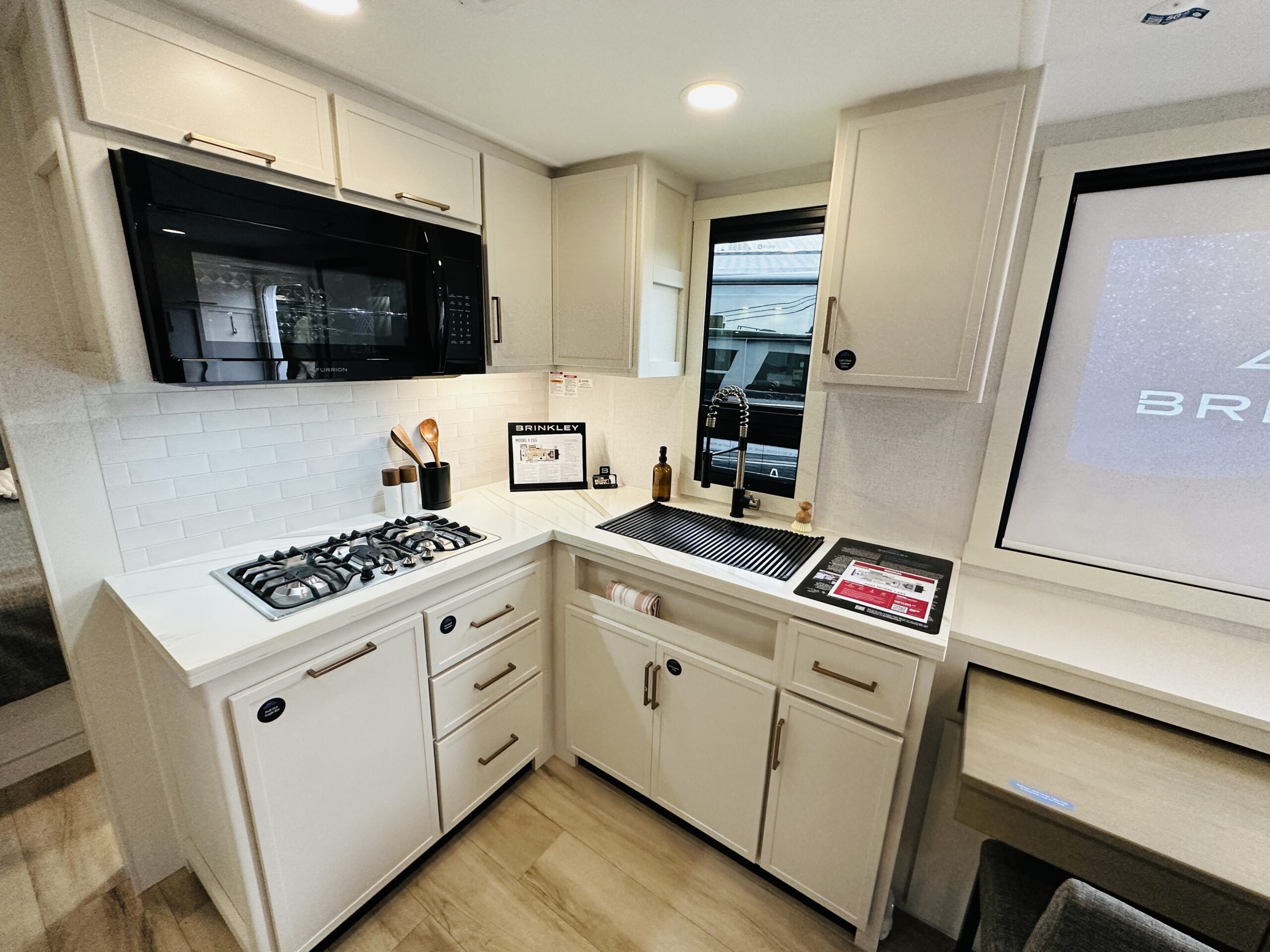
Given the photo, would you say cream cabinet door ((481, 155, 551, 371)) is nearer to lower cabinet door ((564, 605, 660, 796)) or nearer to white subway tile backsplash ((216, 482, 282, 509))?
white subway tile backsplash ((216, 482, 282, 509))

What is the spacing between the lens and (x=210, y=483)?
4.89 feet

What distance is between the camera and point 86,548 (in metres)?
1.31

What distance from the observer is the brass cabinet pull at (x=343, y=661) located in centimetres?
122

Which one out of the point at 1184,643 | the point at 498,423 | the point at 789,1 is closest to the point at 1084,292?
the point at 1184,643

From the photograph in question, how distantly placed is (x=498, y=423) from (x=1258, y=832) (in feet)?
7.67

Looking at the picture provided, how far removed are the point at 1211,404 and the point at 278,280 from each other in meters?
2.32

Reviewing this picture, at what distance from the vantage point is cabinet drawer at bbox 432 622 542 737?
61.3 inches

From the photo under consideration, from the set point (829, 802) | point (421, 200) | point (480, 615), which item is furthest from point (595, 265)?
point (829, 802)

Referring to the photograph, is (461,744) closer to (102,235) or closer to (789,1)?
(102,235)

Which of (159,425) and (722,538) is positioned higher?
(159,425)

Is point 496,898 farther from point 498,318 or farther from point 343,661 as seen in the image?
point 498,318

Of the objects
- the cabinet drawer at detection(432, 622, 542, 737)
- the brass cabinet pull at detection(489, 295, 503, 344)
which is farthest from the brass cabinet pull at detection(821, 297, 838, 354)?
the cabinet drawer at detection(432, 622, 542, 737)

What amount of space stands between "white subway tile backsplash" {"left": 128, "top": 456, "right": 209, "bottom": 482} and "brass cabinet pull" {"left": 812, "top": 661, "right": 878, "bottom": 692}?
177cm

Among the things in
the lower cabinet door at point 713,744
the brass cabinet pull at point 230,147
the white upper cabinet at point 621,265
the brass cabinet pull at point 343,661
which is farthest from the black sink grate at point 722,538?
the brass cabinet pull at point 230,147
